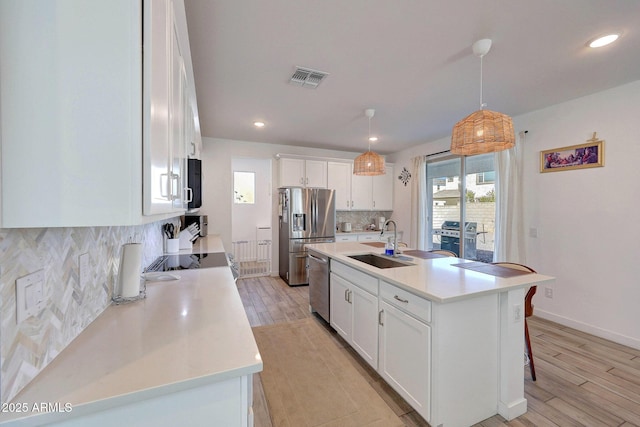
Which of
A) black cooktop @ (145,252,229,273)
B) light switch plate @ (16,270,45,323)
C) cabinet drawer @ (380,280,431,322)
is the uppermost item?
light switch plate @ (16,270,45,323)

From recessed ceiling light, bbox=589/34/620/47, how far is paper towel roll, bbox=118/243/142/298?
3294mm

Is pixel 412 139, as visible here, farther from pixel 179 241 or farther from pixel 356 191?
pixel 179 241

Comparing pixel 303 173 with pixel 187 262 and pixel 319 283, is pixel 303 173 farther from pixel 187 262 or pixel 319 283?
pixel 187 262

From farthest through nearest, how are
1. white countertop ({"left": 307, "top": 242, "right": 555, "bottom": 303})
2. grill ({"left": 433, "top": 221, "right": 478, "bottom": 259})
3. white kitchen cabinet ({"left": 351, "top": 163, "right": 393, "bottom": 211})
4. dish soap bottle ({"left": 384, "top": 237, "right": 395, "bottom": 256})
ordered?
white kitchen cabinet ({"left": 351, "top": 163, "right": 393, "bottom": 211}) < grill ({"left": 433, "top": 221, "right": 478, "bottom": 259}) < dish soap bottle ({"left": 384, "top": 237, "right": 395, "bottom": 256}) < white countertop ({"left": 307, "top": 242, "right": 555, "bottom": 303})

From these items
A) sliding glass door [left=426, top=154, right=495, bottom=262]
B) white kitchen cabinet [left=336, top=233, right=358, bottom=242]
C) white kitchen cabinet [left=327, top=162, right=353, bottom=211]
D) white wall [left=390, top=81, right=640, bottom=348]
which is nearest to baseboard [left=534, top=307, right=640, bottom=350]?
white wall [left=390, top=81, right=640, bottom=348]

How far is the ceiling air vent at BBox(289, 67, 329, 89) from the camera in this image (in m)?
2.34

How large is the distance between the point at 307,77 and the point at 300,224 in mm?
2634

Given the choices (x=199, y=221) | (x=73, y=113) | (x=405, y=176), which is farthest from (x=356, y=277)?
(x=405, y=176)

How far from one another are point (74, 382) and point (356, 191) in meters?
5.01

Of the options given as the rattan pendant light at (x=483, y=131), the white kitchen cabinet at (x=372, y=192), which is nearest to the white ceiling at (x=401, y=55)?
the rattan pendant light at (x=483, y=131)

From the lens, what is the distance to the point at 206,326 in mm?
1010

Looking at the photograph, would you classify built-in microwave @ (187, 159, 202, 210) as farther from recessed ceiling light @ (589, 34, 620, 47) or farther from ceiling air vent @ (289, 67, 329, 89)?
recessed ceiling light @ (589, 34, 620, 47)

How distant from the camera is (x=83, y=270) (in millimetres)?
984

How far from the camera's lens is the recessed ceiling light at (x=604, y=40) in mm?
1862
